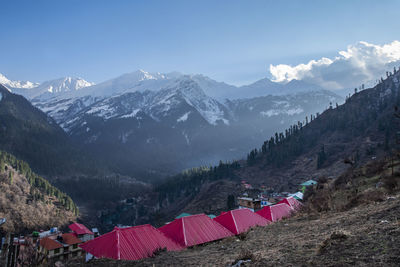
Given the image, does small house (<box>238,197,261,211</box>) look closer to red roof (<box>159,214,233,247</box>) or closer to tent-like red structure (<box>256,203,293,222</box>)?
tent-like red structure (<box>256,203,293,222</box>)

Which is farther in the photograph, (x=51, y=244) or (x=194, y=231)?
(x=51, y=244)

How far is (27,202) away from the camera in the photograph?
4818 inches

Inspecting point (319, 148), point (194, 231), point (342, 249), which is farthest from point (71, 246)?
point (319, 148)

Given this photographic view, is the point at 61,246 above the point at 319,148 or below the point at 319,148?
below

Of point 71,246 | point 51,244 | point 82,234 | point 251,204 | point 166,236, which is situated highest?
point 166,236

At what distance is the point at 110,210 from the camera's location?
17300cm

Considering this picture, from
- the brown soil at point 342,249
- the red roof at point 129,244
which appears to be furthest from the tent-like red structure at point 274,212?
the brown soil at point 342,249

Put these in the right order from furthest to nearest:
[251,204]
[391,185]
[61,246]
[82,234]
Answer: [82,234] → [251,204] → [61,246] → [391,185]

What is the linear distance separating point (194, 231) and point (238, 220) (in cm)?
648

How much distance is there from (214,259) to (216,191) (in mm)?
112392

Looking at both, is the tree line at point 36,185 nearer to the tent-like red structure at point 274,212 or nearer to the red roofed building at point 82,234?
the red roofed building at point 82,234

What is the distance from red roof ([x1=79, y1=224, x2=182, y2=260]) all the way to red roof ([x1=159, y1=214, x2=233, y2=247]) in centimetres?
156

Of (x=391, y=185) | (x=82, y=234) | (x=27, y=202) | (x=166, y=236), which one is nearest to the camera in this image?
(x=391, y=185)

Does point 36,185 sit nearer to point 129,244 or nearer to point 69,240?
point 69,240
